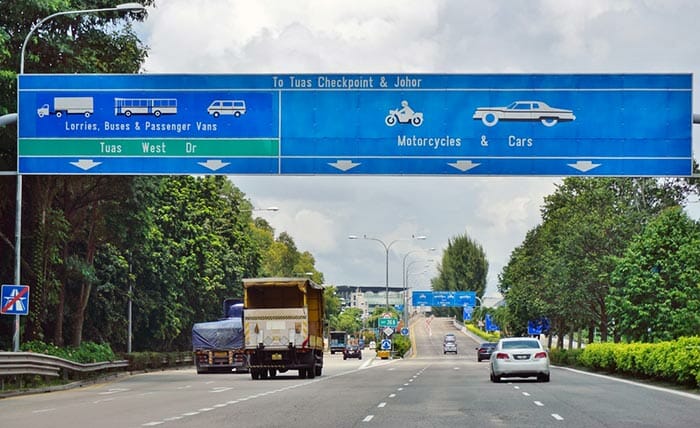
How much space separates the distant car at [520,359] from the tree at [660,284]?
21.1m

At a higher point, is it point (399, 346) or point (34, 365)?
point (34, 365)

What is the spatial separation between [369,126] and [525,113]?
4.02 metres

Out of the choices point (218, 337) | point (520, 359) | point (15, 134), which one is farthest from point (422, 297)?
point (15, 134)

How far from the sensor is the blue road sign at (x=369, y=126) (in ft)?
103

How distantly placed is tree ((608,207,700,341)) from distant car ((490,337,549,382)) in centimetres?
2107

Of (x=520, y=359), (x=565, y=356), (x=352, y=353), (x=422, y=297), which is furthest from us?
(x=422, y=297)

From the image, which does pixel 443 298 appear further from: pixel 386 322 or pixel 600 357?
pixel 600 357

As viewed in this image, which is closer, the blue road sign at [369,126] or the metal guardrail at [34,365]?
the blue road sign at [369,126]

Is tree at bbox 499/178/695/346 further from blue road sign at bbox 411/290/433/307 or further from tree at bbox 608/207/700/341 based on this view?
blue road sign at bbox 411/290/433/307

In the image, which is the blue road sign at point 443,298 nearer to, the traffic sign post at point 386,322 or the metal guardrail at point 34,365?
the traffic sign post at point 386,322

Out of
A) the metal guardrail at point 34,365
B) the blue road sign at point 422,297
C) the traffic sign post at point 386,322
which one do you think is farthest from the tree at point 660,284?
the blue road sign at point 422,297

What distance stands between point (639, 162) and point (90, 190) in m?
23.4

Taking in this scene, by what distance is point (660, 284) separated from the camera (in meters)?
62.0

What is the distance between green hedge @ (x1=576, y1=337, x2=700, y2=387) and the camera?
34.4 meters
